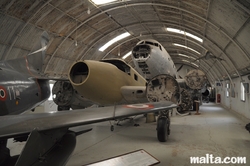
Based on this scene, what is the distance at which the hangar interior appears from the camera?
586 cm

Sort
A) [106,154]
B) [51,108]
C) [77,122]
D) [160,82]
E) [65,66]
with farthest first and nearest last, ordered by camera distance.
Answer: [65,66]
[51,108]
[160,82]
[106,154]
[77,122]

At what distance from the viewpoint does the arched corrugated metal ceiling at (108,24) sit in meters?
7.50

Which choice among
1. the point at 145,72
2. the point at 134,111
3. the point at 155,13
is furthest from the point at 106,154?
the point at 155,13

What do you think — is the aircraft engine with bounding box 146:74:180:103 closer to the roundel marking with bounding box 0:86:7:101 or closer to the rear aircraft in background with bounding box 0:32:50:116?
the rear aircraft in background with bounding box 0:32:50:116

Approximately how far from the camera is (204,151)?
5250mm

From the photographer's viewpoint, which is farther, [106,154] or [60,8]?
[60,8]

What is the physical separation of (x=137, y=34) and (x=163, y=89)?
10.6 m

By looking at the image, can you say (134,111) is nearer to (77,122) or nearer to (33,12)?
(77,122)

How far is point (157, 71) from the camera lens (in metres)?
8.98

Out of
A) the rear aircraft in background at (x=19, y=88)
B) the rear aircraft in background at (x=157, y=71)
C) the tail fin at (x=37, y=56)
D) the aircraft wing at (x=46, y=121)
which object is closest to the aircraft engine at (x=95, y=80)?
the rear aircraft in background at (x=19, y=88)

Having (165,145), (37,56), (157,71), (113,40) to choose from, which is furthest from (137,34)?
(165,145)

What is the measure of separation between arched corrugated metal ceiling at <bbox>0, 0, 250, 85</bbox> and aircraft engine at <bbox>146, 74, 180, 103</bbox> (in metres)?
3.04

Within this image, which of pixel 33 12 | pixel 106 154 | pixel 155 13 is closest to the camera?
pixel 106 154

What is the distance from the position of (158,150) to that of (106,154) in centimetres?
148
